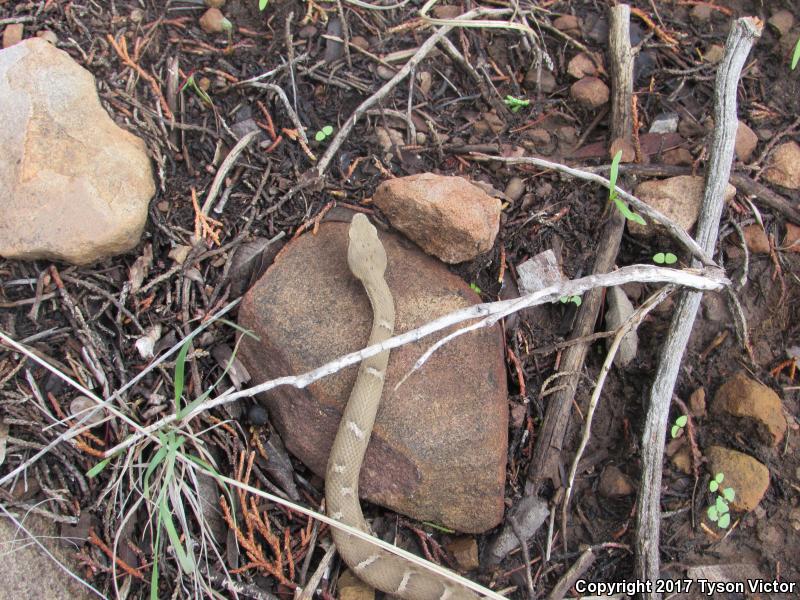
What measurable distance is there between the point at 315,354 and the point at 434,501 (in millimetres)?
1345

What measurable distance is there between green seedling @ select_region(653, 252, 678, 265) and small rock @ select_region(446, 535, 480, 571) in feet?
8.28

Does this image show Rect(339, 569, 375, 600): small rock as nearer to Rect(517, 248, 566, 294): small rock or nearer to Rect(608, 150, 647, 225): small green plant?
Rect(517, 248, 566, 294): small rock

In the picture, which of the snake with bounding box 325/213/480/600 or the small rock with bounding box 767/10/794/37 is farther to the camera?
the small rock with bounding box 767/10/794/37

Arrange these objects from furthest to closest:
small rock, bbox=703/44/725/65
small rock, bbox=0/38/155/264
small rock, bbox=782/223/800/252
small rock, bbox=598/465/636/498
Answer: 1. small rock, bbox=703/44/725/65
2. small rock, bbox=782/223/800/252
3. small rock, bbox=598/465/636/498
4. small rock, bbox=0/38/155/264

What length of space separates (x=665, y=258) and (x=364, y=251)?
91.5 inches

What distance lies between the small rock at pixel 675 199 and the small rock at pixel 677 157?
0.26 metres

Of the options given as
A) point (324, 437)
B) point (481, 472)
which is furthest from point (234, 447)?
point (481, 472)

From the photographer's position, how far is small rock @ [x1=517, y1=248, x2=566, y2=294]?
5020 millimetres

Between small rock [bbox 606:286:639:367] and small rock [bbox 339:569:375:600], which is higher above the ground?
small rock [bbox 606:286:639:367]

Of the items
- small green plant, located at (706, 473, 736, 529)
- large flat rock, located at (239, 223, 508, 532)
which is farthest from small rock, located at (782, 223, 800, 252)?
large flat rock, located at (239, 223, 508, 532)

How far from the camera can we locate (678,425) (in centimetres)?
486

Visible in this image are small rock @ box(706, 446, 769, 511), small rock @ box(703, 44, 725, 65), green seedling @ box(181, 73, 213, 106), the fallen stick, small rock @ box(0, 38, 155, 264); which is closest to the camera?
small rock @ box(0, 38, 155, 264)

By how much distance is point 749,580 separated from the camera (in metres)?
4.63

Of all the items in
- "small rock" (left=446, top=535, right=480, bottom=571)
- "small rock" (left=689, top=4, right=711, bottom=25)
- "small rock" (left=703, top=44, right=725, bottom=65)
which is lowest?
"small rock" (left=446, top=535, right=480, bottom=571)
